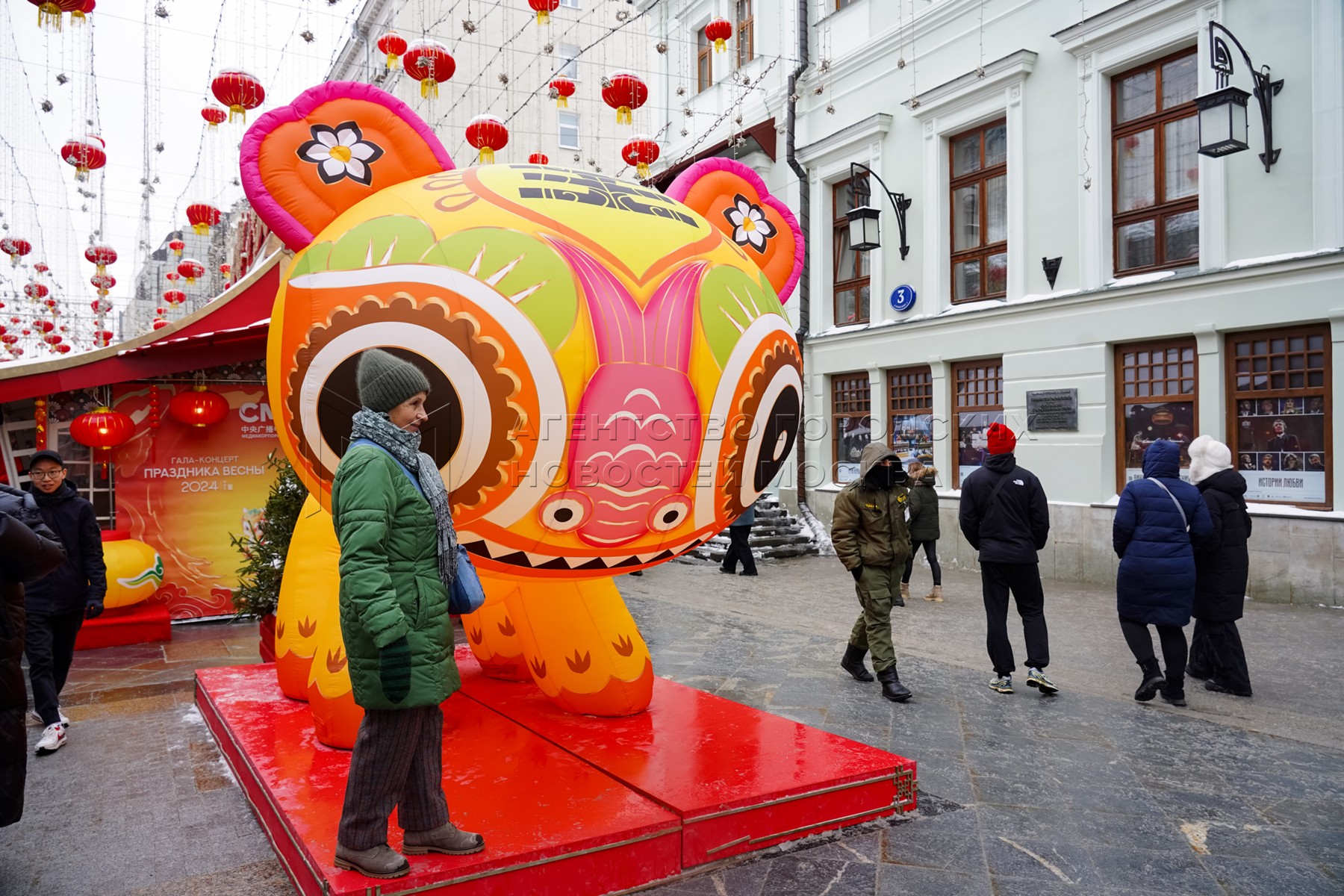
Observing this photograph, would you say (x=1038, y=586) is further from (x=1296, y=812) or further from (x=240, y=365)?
(x=240, y=365)

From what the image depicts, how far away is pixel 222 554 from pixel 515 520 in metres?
6.83

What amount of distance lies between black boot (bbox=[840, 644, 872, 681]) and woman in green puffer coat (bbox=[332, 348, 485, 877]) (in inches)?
152

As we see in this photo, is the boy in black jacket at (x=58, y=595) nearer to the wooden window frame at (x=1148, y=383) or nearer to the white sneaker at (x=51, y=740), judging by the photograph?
the white sneaker at (x=51, y=740)

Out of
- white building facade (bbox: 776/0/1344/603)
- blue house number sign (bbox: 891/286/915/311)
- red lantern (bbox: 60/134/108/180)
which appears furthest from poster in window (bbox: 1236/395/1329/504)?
red lantern (bbox: 60/134/108/180)

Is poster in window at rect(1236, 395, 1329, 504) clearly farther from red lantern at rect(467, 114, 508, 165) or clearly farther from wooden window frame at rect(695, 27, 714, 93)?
wooden window frame at rect(695, 27, 714, 93)

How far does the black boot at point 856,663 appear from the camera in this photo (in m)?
6.31

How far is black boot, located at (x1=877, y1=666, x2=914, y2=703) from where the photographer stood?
576 cm

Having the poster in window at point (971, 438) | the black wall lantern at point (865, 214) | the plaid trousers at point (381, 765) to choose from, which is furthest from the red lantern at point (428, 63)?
the poster in window at point (971, 438)

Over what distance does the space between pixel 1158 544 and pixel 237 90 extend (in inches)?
306

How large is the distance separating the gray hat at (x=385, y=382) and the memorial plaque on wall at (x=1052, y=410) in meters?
10.5

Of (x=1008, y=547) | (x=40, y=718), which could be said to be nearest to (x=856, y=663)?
(x=1008, y=547)

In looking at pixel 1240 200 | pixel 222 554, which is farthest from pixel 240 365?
pixel 1240 200

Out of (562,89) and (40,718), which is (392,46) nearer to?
(562,89)

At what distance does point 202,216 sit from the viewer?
12.3m
